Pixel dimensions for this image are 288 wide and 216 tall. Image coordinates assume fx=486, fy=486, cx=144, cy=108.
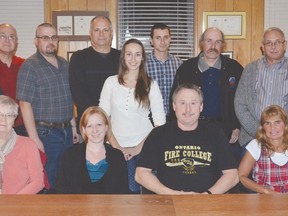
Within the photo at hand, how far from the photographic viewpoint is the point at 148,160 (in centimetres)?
285

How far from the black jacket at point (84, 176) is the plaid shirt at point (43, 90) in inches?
33.2

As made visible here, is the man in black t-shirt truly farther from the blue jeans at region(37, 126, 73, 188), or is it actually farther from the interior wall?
the interior wall

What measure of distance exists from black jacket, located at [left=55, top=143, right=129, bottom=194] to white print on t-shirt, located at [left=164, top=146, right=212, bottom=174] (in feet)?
1.01

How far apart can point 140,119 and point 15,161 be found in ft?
3.17

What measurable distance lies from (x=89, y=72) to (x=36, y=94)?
1.44 ft

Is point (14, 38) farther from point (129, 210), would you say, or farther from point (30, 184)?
point (129, 210)

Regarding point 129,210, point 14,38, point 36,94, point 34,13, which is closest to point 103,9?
point 34,13

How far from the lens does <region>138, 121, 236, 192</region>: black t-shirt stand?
281cm

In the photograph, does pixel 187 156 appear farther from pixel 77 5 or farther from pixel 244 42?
pixel 77 5

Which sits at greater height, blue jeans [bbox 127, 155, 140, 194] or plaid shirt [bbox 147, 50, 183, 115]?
plaid shirt [bbox 147, 50, 183, 115]

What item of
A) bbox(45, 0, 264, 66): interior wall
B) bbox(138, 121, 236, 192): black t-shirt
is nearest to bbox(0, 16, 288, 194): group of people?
bbox(138, 121, 236, 192): black t-shirt

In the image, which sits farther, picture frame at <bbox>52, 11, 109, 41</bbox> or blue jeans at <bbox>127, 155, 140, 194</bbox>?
picture frame at <bbox>52, 11, 109, 41</bbox>

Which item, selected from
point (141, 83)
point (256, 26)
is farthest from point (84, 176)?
point (256, 26)

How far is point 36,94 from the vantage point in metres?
3.72
